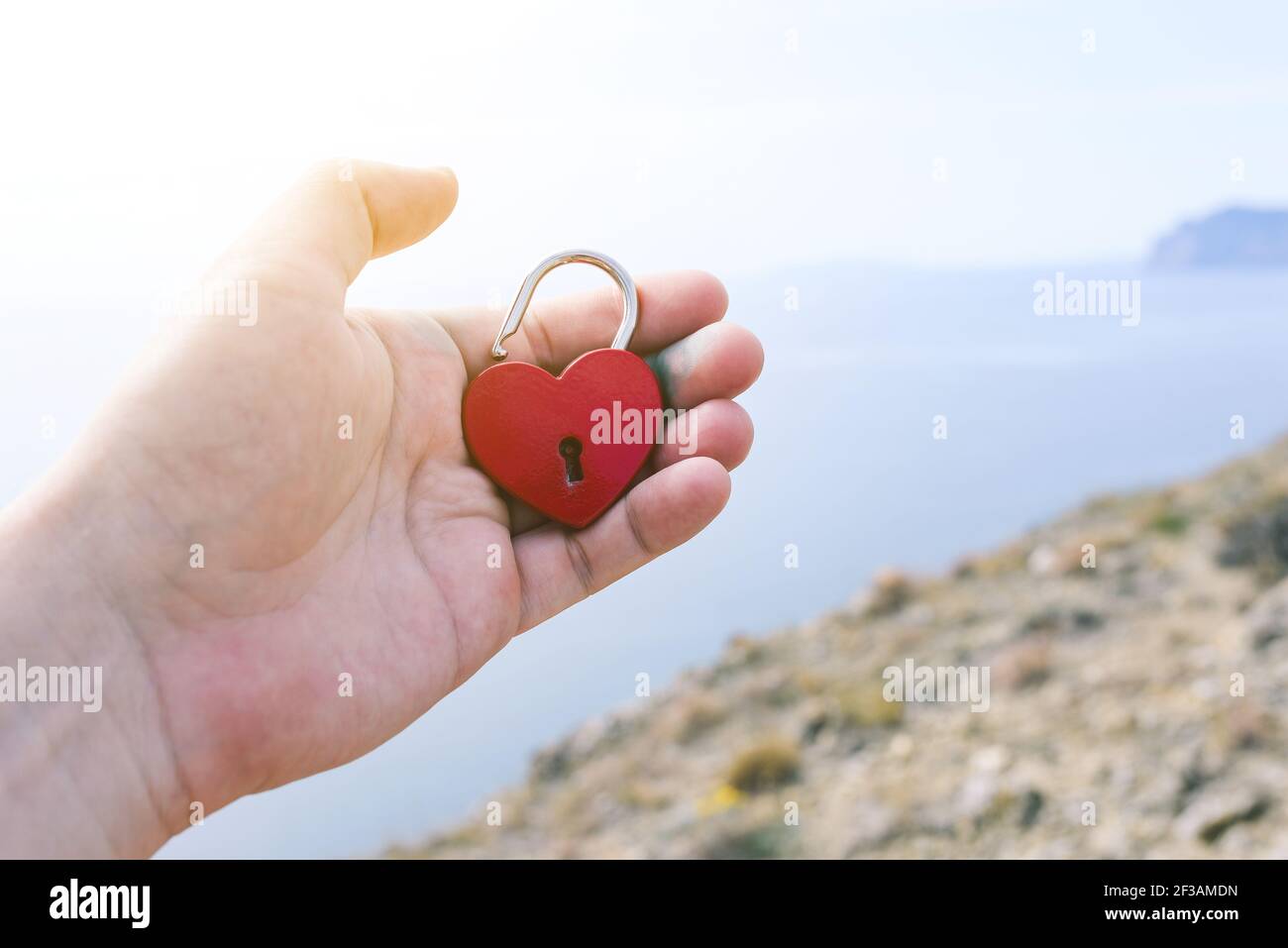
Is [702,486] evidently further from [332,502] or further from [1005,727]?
[1005,727]

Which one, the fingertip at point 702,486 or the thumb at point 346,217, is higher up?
the thumb at point 346,217

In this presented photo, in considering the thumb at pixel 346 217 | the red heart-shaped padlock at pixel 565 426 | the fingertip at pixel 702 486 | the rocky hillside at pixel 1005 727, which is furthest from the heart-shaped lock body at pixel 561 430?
the rocky hillside at pixel 1005 727

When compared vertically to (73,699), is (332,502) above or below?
above

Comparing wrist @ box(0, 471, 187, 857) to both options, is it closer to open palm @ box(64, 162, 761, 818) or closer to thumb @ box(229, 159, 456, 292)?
open palm @ box(64, 162, 761, 818)

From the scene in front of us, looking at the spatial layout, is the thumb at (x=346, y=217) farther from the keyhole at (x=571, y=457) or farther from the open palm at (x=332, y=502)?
the keyhole at (x=571, y=457)

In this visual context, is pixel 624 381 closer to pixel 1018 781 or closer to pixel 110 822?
pixel 110 822

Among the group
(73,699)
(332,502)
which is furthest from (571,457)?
(73,699)
